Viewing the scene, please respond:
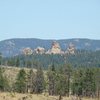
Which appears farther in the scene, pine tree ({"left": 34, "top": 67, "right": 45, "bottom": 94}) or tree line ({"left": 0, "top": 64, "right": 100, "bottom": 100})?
pine tree ({"left": 34, "top": 67, "right": 45, "bottom": 94})

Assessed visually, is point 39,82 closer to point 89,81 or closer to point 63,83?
point 63,83

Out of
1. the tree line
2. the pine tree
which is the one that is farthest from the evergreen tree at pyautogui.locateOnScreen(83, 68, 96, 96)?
the pine tree

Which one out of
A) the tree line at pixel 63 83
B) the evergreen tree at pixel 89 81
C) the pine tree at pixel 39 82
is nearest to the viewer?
the evergreen tree at pixel 89 81

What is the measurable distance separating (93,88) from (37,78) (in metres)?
22.1

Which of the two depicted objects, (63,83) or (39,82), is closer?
(63,83)

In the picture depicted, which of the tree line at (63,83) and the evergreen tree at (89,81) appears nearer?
the evergreen tree at (89,81)

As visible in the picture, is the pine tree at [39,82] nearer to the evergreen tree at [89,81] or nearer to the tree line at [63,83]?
the tree line at [63,83]

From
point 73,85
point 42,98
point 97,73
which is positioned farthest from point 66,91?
point 42,98

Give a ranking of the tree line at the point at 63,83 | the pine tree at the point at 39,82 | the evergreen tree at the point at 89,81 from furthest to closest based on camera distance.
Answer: the pine tree at the point at 39,82, the tree line at the point at 63,83, the evergreen tree at the point at 89,81

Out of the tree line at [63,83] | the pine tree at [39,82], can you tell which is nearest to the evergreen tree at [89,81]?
the tree line at [63,83]

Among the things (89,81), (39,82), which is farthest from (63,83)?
(89,81)

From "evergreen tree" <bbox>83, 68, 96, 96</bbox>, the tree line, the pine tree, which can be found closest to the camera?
"evergreen tree" <bbox>83, 68, 96, 96</bbox>

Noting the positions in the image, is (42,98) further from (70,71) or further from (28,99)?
(70,71)

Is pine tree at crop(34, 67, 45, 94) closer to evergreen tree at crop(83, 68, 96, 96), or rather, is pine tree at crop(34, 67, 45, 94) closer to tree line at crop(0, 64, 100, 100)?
tree line at crop(0, 64, 100, 100)
